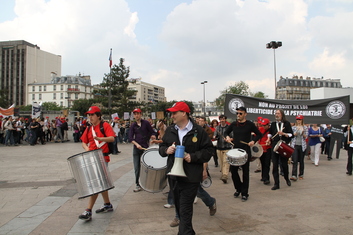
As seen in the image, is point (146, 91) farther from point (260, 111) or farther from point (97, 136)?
point (97, 136)

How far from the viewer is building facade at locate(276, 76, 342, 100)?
116m

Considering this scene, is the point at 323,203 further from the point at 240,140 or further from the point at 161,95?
the point at 161,95

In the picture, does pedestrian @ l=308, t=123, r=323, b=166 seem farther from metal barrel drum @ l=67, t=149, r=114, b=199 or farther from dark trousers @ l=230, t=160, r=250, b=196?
metal barrel drum @ l=67, t=149, r=114, b=199

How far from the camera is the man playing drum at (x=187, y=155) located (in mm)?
3500

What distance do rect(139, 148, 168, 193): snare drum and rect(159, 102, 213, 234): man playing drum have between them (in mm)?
1394

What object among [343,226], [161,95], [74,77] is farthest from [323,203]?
[161,95]

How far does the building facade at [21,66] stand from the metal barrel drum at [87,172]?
12715cm

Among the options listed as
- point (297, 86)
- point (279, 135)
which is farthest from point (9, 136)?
point (297, 86)

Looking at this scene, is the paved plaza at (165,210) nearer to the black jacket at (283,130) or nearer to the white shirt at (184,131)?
the black jacket at (283,130)

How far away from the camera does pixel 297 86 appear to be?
117938 mm

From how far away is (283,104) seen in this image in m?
11.2

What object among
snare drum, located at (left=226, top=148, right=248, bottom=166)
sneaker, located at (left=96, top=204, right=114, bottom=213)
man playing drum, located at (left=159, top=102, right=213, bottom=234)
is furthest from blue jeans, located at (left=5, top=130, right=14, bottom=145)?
man playing drum, located at (left=159, top=102, right=213, bottom=234)

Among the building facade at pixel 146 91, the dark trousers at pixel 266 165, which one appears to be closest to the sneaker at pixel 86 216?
the dark trousers at pixel 266 165

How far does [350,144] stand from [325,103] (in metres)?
2.83
